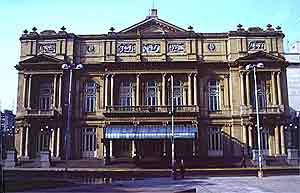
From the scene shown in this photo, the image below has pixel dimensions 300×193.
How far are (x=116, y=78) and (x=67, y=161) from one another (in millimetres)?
14494

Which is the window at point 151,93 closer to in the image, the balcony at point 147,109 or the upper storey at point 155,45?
the balcony at point 147,109

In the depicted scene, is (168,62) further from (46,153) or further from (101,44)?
(46,153)

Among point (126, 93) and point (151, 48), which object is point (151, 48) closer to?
point (151, 48)

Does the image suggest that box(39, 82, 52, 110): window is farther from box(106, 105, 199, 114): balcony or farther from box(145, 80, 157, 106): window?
box(145, 80, 157, 106): window

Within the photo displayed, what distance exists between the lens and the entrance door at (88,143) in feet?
194

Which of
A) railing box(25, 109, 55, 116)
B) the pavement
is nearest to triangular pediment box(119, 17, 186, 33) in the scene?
railing box(25, 109, 55, 116)

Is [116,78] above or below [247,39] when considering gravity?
below

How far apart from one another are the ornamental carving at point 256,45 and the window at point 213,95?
7.39 metres

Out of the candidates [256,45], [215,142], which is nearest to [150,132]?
[215,142]

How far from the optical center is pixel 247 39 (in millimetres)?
61062

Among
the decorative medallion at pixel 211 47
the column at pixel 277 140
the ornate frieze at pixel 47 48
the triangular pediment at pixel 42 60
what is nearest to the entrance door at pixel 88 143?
the triangular pediment at pixel 42 60

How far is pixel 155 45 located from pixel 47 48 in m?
16.7

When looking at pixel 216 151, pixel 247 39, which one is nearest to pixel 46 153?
pixel 216 151

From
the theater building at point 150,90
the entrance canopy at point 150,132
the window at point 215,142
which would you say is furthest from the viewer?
the window at point 215,142
